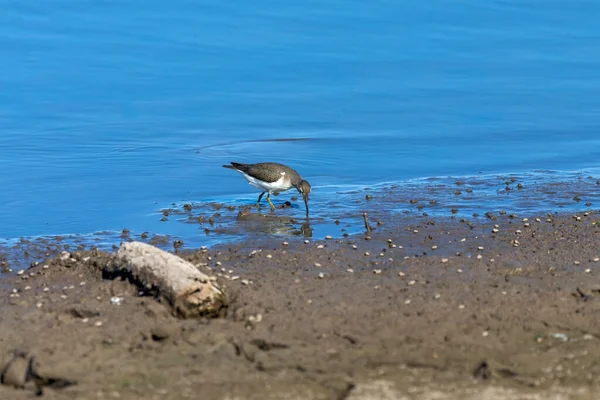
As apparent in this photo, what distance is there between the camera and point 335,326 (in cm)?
856

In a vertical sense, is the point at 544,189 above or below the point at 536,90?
below

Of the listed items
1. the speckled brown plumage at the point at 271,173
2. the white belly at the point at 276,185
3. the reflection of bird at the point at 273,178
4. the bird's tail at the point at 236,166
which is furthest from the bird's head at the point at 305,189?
the bird's tail at the point at 236,166

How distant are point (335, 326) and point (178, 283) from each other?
1.36 m

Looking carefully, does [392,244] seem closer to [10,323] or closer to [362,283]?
[362,283]

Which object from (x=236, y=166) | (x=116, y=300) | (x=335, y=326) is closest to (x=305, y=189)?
(x=236, y=166)

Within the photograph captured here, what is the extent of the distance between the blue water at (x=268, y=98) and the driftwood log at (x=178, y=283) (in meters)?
2.85

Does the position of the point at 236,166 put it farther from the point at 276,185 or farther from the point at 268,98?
the point at 268,98

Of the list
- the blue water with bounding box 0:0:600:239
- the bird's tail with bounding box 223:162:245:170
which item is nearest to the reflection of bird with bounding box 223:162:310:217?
the bird's tail with bounding box 223:162:245:170

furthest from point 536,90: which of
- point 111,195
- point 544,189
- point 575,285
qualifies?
point 575,285

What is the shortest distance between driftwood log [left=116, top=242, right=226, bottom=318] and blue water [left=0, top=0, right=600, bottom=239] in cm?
285

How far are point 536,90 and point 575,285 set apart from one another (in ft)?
32.5

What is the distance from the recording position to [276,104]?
18328mm

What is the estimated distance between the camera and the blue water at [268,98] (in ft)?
48.9

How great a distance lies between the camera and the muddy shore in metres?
7.52
